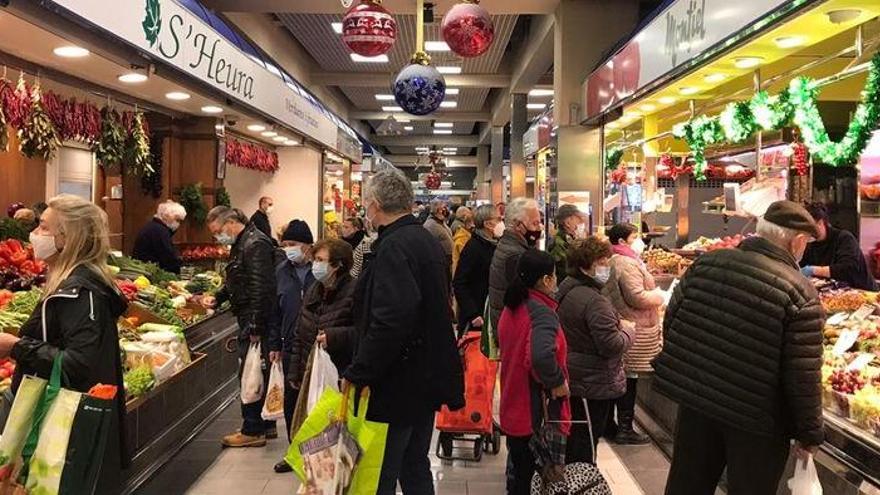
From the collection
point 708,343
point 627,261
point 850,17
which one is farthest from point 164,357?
point 850,17

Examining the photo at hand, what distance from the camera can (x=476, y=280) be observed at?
22.5 feet

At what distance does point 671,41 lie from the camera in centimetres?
565

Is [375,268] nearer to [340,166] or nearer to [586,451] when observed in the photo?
[586,451]

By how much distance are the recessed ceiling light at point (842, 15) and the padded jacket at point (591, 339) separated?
186 centimetres

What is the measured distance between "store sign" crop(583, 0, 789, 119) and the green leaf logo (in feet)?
11.7

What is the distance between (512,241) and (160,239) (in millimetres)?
4428

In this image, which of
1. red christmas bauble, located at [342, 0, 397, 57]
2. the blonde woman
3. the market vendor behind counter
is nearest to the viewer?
the blonde woman

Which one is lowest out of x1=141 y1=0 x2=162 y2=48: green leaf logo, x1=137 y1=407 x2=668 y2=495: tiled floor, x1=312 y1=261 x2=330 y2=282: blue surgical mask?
x1=137 y1=407 x2=668 y2=495: tiled floor

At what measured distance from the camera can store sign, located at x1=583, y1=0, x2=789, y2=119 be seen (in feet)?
14.0

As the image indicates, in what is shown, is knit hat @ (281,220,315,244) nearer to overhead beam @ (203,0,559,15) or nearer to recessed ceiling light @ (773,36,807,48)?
recessed ceiling light @ (773,36,807,48)

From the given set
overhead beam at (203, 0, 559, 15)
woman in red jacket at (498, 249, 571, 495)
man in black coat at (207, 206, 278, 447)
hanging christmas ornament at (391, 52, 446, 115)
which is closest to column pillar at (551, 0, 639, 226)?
overhead beam at (203, 0, 559, 15)

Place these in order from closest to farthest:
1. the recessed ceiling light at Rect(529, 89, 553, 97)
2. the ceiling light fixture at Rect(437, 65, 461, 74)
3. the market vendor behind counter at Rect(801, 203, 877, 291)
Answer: the market vendor behind counter at Rect(801, 203, 877, 291) < the ceiling light fixture at Rect(437, 65, 461, 74) < the recessed ceiling light at Rect(529, 89, 553, 97)

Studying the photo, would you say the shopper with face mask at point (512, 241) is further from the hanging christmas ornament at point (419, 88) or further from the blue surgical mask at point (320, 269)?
the hanging christmas ornament at point (419, 88)

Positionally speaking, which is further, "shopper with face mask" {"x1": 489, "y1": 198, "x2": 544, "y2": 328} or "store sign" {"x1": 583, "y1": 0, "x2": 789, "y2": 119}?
"shopper with face mask" {"x1": 489, "y1": 198, "x2": 544, "y2": 328}
